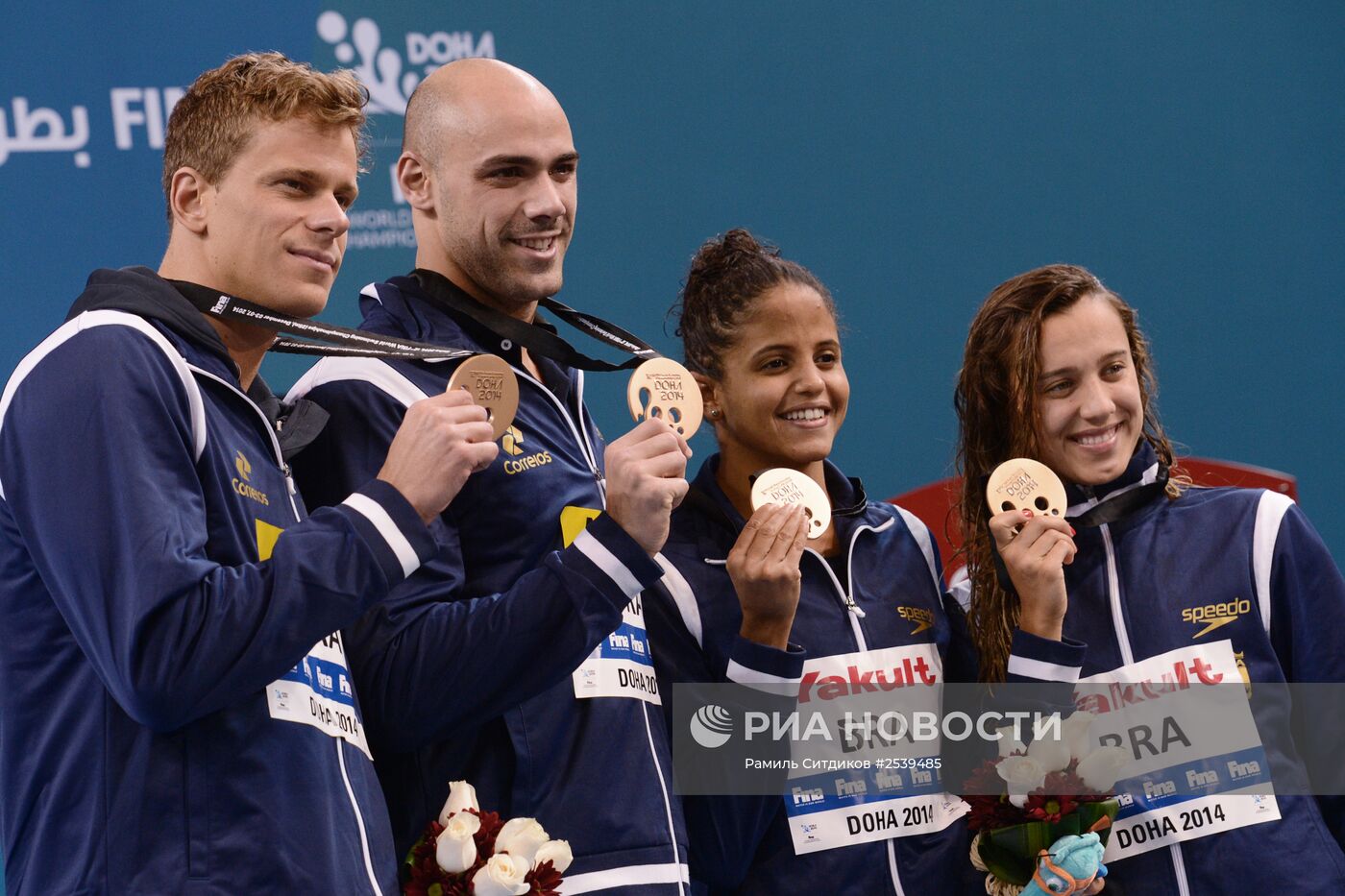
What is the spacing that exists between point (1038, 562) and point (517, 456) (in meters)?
0.73

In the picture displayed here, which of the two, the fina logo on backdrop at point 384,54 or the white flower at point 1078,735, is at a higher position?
the fina logo on backdrop at point 384,54

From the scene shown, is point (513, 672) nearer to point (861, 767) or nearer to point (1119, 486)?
point (861, 767)

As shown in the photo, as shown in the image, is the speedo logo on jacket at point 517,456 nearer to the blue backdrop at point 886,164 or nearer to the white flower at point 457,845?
the white flower at point 457,845

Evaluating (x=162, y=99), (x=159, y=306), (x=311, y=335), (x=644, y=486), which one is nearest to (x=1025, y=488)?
(x=644, y=486)

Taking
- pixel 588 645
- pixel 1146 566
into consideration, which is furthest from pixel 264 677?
pixel 1146 566

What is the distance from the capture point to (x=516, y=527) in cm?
197

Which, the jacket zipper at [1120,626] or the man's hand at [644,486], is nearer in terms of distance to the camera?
the man's hand at [644,486]

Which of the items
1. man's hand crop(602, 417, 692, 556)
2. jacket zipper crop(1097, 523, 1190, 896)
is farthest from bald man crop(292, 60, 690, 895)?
jacket zipper crop(1097, 523, 1190, 896)

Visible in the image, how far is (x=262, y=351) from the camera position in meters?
1.90

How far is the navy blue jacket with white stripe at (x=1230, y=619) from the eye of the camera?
2039 millimetres

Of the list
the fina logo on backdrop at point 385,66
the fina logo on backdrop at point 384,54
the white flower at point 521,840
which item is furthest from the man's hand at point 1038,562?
the fina logo on backdrop at point 384,54

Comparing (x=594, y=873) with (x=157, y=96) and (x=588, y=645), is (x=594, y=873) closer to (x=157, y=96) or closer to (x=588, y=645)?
(x=588, y=645)

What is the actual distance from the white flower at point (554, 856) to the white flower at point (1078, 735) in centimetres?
72

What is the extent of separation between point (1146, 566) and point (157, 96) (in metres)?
2.18
